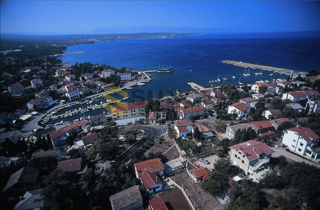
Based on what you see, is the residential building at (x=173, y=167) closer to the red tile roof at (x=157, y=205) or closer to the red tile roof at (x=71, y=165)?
the red tile roof at (x=157, y=205)

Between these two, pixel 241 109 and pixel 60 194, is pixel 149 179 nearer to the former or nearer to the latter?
pixel 60 194

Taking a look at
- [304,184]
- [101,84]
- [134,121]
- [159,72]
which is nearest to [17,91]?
[101,84]

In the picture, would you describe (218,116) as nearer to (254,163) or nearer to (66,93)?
(254,163)

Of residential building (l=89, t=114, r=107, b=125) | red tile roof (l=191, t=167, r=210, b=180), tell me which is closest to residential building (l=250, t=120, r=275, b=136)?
red tile roof (l=191, t=167, r=210, b=180)

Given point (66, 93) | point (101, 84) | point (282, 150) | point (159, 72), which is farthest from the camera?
point (159, 72)

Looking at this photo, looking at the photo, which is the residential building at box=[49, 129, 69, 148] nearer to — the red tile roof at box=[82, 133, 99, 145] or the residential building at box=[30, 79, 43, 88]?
the red tile roof at box=[82, 133, 99, 145]

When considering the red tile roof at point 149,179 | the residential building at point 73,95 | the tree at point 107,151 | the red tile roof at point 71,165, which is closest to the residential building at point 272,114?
the red tile roof at point 149,179
